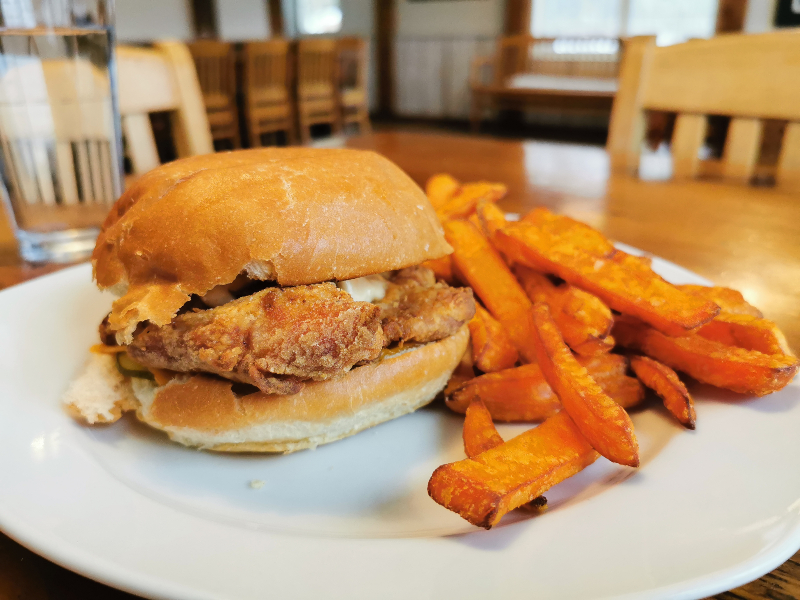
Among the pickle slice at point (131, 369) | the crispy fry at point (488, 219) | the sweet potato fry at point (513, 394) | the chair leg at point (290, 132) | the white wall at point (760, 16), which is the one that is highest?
the white wall at point (760, 16)

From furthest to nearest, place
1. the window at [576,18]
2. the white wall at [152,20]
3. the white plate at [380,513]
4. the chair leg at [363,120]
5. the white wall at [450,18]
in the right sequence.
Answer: the white wall at [450,18] < the chair leg at [363,120] < the window at [576,18] < the white wall at [152,20] < the white plate at [380,513]

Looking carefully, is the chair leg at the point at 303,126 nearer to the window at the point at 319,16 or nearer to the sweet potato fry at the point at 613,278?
the window at the point at 319,16

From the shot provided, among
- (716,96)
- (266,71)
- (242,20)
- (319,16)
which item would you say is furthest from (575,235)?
(319,16)

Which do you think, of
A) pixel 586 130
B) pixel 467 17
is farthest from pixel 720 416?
pixel 467 17

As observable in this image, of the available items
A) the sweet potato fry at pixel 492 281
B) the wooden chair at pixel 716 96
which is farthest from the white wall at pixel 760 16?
the sweet potato fry at pixel 492 281

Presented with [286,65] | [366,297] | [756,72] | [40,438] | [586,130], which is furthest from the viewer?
[586,130]

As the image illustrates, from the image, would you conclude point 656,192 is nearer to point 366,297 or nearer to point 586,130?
point 366,297

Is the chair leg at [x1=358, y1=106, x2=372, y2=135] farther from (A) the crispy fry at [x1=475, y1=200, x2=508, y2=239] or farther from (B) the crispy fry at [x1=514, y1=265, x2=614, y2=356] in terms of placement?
(B) the crispy fry at [x1=514, y1=265, x2=614, y2=356]
